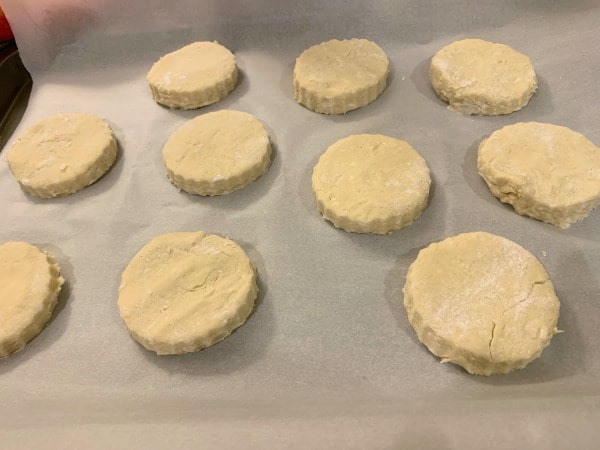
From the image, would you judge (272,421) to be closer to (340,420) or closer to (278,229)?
(340,420)

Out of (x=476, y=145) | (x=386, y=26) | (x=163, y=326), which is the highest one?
(x=386, y=26)

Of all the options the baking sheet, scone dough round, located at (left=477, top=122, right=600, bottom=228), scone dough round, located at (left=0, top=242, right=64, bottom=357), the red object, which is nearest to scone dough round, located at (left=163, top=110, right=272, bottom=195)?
the baking sheet

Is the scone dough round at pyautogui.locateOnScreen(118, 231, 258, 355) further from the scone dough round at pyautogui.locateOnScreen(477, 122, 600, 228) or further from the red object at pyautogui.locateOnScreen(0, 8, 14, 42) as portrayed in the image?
the red object at pyautogui.locateOnScreen(0, 8, 14, 42)

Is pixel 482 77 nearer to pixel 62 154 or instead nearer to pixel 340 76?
pixel 340 76

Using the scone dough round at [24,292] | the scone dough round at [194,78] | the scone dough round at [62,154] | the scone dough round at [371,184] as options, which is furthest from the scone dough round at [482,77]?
the scone dough round at [24,292]

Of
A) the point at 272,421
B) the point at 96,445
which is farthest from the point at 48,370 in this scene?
the point at 272,421

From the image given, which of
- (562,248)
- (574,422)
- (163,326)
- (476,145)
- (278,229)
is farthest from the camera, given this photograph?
(476,145)
